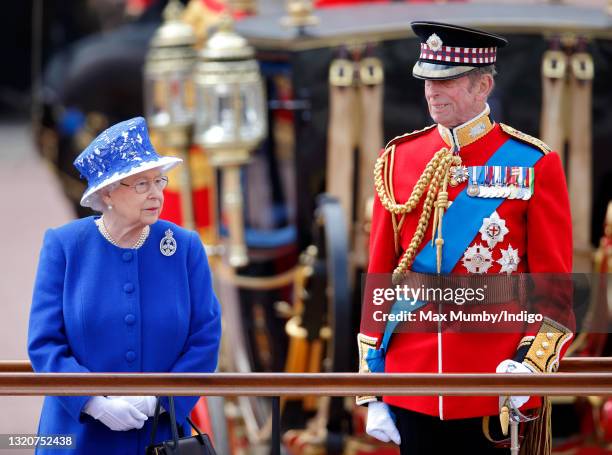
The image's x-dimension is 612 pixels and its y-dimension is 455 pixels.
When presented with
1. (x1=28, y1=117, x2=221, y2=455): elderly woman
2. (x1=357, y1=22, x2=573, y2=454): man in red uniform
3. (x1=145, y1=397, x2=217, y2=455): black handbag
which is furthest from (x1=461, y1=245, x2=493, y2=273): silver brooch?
(x1=145, y1=397, x2=217, y2=455): black handbag

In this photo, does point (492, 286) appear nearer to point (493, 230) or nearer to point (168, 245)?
point (493, 230)

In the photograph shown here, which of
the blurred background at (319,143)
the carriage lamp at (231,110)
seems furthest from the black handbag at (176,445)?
the carriage lamp at (231,110)

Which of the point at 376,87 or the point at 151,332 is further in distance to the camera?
the point at 376,87

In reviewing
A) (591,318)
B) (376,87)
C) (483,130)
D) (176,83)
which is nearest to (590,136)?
(376,87)

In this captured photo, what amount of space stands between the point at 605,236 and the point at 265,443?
1.42 metres

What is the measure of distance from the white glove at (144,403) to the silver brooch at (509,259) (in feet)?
2.38

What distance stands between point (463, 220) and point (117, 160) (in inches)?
27.1

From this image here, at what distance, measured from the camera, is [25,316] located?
310 inches

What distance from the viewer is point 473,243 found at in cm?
291

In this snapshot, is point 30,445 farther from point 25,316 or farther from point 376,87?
point 25,316

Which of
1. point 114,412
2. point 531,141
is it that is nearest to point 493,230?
point 531,141

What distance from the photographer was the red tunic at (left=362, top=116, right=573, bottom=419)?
2865mm

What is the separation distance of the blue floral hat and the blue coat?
0.11m

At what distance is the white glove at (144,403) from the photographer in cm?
284
